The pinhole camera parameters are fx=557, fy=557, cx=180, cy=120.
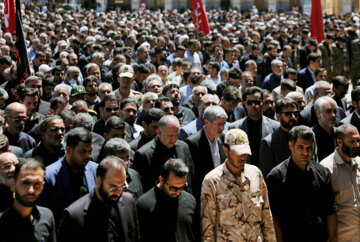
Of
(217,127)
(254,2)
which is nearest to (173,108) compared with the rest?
(217,127)

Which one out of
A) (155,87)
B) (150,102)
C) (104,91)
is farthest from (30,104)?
(155,87)

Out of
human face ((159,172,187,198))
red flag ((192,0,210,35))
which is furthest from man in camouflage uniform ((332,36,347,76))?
human face ((159,172,187,198))

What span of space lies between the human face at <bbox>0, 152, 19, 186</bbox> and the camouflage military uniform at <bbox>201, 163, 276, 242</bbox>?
5.79ft

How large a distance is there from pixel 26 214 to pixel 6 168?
0.96 meters

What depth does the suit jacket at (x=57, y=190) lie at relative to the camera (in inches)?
207

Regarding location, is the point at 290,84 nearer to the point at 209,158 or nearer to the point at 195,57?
the point at 209,158

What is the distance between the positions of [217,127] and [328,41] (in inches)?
434

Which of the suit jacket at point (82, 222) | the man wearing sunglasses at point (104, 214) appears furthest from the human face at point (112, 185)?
the suit jacket at point (82, 222)

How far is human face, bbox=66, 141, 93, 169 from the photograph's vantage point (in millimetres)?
5400

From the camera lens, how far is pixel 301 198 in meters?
5.49

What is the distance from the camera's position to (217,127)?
21.1 feet

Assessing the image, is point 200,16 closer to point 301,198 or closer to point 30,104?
point 30,104

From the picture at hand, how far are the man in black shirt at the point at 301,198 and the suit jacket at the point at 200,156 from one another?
0.95 m

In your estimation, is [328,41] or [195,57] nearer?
[195,57]
